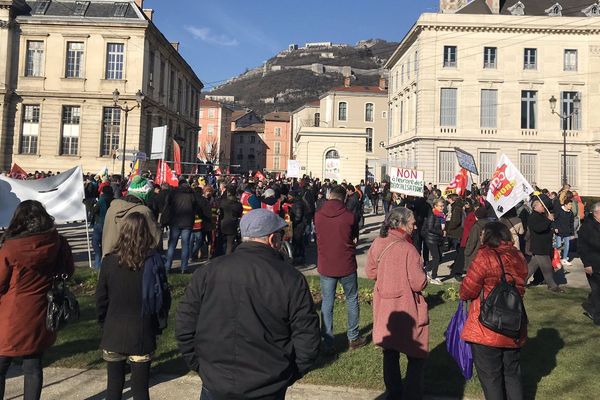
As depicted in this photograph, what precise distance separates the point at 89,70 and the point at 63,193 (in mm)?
32605

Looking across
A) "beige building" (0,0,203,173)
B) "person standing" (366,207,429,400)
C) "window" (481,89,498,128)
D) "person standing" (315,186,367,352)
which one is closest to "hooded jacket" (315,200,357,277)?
"person standing" (315,186,367,352)

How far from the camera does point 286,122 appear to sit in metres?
103

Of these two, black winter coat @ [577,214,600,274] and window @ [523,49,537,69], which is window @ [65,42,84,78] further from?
black winter coat @ [577,214,600,274]

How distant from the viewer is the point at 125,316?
3.83 m

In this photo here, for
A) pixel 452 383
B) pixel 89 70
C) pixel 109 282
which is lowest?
pixel 452 383

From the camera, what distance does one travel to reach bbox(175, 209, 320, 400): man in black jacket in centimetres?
262

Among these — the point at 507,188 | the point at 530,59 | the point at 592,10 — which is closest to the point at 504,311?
the point at 507,188

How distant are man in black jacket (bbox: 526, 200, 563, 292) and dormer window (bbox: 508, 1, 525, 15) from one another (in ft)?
133

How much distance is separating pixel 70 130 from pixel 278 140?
67.8 m

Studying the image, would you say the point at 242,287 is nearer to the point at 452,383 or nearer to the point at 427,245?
the point at 452,383

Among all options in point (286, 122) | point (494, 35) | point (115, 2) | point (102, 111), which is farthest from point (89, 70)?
point (286, 122)

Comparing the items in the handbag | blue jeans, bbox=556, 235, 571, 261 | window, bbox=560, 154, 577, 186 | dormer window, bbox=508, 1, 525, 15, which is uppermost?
dormer window, bbox=508, 1, 525, 15

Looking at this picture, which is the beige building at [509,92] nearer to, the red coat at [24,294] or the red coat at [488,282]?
the red coat at [488,282]

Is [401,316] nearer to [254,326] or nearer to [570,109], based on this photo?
[254,326]
